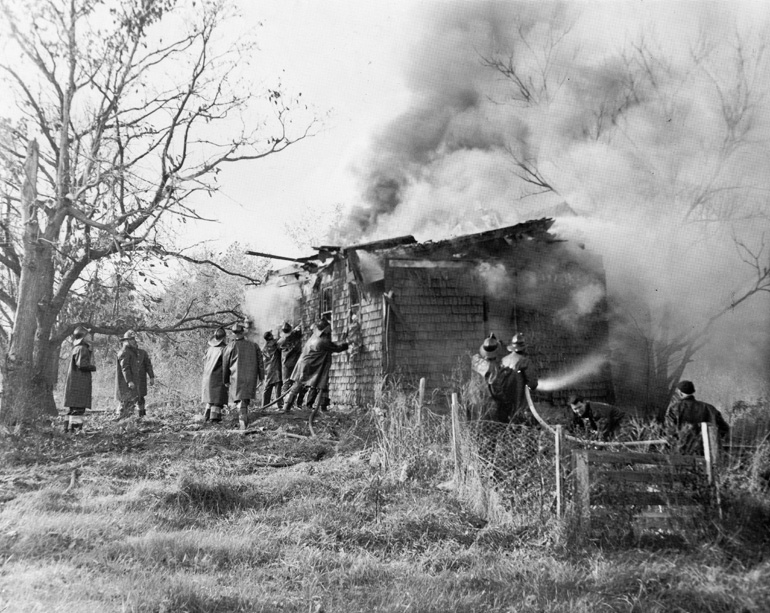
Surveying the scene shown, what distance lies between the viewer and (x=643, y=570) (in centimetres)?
488

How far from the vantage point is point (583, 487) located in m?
5.54

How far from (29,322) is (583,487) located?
11532mm

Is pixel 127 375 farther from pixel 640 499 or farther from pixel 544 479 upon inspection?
pixel 640 499

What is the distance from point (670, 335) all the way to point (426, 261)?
8.36m

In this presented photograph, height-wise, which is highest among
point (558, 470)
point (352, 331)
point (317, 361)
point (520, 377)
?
point (352, 331)

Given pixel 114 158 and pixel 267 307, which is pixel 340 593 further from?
pixel 267 307

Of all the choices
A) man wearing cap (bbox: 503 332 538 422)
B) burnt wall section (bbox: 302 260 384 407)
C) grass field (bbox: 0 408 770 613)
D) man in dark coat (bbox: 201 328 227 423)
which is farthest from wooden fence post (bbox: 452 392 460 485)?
man in dark coat (bbox: 201 328 227 423)

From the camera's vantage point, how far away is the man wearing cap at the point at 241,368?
39.2 feet

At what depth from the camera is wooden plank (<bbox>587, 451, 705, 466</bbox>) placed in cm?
553

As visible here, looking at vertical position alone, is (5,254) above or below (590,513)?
above

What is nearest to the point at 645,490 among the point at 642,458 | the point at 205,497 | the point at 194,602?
the point at 642,458

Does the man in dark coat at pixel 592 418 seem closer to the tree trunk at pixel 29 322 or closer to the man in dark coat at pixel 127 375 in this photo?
the man in dark coat at pixel 127 375

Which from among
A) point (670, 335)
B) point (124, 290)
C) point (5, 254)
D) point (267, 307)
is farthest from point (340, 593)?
point (267, 307)

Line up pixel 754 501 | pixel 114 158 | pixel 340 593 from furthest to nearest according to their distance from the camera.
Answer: pixel 114 158 → pixel 754 501 → pixel 340 593
